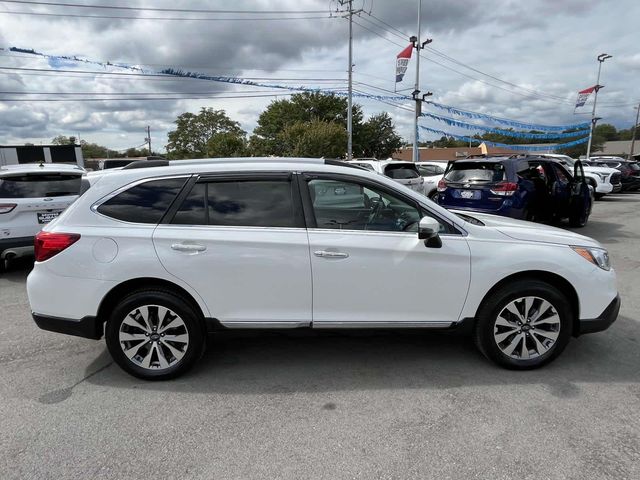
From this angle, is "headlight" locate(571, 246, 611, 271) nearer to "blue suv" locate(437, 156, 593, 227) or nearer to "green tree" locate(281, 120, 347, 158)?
"blue suv" locate(437, 156, 593, 227)

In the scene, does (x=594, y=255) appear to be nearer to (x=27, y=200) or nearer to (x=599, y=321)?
(x=599, y=321)

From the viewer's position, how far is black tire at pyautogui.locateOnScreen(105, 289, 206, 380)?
3.26m

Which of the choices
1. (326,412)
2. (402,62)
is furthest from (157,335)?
(402,62)

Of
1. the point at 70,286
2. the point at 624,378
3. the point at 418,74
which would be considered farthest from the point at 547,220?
the point at 418,74

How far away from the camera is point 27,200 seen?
613cm

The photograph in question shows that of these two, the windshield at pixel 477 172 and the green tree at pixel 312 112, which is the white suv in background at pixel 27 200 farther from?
the green tree at pixel 312 112

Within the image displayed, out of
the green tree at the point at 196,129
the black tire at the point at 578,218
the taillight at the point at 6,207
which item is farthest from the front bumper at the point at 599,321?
the green tree at the point at 196,129

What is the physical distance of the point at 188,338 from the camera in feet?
11.0

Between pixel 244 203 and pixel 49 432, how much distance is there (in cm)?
199

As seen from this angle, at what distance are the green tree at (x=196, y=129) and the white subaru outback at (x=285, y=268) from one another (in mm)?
67300

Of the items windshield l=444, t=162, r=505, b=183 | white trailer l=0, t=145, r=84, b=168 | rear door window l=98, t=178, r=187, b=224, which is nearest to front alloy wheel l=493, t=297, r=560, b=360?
rear door window l=98, t=178, r=187, b=224

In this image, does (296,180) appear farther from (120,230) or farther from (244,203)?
(120,230)

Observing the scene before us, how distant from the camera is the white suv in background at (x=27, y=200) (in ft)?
19.6

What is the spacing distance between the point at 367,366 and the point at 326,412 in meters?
0.74
